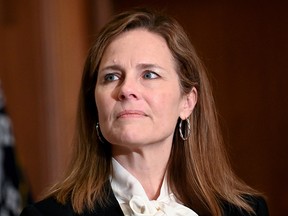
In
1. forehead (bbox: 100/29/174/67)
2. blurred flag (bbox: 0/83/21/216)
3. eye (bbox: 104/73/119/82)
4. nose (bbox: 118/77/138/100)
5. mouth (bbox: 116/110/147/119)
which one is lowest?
blurred flag (bbox: 0/83/21/216)

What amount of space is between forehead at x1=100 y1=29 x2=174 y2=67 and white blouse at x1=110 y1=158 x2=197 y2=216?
246 millimetres

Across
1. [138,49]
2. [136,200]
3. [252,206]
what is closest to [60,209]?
[136,200]

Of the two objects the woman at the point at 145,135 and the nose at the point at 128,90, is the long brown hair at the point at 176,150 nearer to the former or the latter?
the woman at the point at 145,135

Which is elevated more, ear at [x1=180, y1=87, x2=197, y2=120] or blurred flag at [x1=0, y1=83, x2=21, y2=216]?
ear at [x1=180, y1=87, x2=197, y2=120]

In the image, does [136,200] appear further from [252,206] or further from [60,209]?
[252,206]

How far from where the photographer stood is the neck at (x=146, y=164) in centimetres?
160

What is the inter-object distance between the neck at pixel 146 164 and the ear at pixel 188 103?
4.4 inches

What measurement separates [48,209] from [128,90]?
32 centimetres

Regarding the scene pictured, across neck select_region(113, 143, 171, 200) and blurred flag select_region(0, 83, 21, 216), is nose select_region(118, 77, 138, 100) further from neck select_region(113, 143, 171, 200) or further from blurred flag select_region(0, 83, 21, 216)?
blurred flag select_region(0, 83, 21, 216)

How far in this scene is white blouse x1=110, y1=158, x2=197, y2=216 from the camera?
5.17 ft

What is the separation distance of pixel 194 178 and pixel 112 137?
30 cm

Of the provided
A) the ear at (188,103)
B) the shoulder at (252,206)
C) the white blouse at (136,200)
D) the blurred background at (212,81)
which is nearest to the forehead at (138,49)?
the ear at (188,103)

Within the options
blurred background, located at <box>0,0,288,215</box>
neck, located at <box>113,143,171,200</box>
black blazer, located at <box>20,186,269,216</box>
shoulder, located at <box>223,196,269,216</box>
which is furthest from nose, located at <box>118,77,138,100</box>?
blurred background, located at <box>0,0,288,215</box>

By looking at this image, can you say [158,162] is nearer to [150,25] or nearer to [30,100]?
[150,25]
